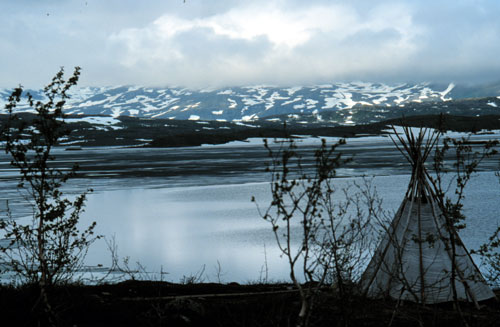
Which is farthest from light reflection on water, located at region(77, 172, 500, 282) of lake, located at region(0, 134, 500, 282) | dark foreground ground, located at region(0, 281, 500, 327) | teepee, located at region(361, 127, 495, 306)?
dark foreground ground, located at region(0, 281, 500, 327)

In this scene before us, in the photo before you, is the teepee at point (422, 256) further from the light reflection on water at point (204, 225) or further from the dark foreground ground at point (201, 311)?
the light reflection on water at point (204, 225)

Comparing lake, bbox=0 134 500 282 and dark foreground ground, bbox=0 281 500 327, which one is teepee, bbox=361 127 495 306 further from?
lake, bbox=0 134 500 282

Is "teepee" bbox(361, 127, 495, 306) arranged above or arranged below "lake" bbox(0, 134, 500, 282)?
above

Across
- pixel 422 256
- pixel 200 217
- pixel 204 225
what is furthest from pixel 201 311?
pixel 200 217

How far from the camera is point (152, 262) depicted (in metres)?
18.8

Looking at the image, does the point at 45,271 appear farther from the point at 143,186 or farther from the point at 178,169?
the point at 178,169

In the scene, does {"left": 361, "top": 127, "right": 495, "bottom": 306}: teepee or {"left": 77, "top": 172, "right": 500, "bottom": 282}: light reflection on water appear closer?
{"left": 361, "top": 127, "right": 495, "bottom": 306}: teepee

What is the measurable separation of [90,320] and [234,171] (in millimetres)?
42169

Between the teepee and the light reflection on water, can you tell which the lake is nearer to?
the light reflection on water

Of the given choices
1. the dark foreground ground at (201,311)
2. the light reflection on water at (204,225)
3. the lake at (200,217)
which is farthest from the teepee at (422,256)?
the light reflection on water at (204,225)

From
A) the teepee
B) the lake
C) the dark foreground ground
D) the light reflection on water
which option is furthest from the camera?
the light reflection on water

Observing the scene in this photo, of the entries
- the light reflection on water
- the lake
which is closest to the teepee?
the lake

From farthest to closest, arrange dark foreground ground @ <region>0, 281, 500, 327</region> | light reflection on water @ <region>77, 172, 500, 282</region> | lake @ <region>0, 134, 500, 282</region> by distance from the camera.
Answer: light reflection on water @ <region>77, 172, 500, 282</region> → lake @ <region>0, 134, 500, 282</region> → dark foreground ground @ <region>0, 281, 500, 327</region>

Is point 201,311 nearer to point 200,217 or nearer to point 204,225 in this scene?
point 204,225
